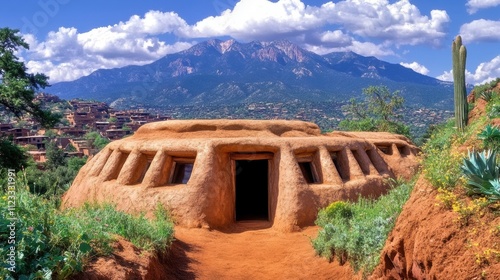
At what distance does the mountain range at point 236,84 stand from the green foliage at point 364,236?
8569cm

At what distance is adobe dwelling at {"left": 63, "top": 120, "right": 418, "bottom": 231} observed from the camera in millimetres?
10898

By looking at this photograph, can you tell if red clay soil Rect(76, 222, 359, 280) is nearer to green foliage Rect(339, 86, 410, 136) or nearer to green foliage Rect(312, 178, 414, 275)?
green foliage Rect(312, 178, 414, 275)

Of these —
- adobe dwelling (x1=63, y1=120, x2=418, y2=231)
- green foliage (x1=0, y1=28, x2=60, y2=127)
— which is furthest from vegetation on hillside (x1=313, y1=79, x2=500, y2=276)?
green foliage (x1=0, y1=28, x2=60, y2=127)

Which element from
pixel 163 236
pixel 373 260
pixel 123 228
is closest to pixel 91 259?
pixel 123 228

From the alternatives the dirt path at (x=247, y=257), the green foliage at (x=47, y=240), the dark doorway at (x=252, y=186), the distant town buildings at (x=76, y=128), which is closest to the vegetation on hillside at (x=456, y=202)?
the dirt path at (x=247, y=257)

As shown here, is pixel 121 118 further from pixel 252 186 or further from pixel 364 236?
pixel 364 236

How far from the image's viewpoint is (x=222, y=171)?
37.7ft

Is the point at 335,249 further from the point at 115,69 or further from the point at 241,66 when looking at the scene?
the point at 115,69

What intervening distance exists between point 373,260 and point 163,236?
12.4ft

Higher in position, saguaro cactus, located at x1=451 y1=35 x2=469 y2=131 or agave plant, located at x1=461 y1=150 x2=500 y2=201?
saguaro cactus, located at x1=451 y1=35 x2=469 y2=131

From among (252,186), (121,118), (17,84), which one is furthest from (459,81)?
(121,118)

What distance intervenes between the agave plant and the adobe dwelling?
5605 mm

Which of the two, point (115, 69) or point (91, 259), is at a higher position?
point (115, 69)

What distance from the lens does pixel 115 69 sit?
18975 centimetres
